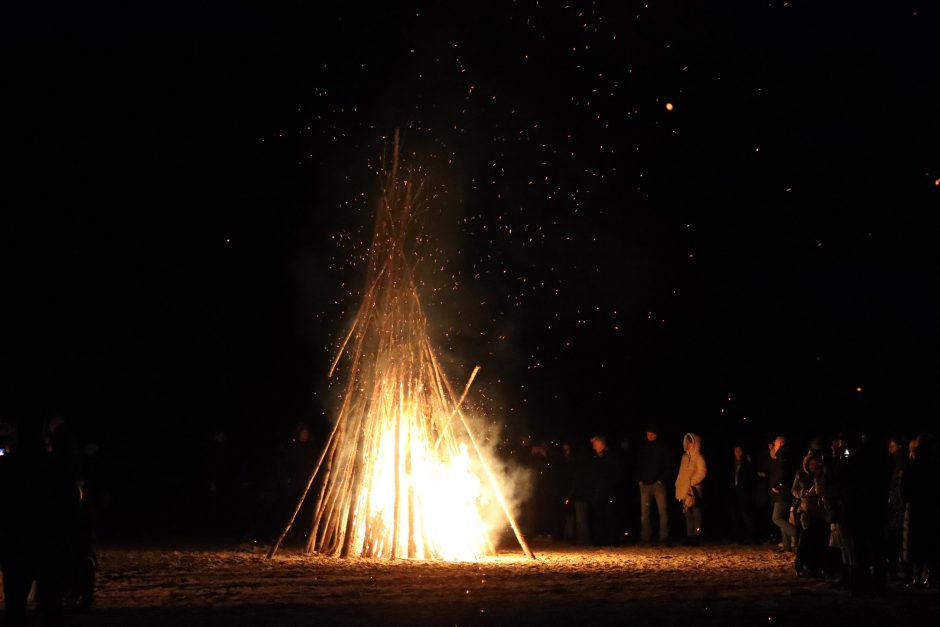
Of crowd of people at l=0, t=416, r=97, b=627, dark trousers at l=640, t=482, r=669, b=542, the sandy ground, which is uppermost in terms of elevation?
dark trousers at l=640, t=482, r=669, b=542

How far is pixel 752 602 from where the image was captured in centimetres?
1088

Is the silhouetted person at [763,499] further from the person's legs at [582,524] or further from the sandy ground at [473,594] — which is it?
the sandy ground at [473,594]

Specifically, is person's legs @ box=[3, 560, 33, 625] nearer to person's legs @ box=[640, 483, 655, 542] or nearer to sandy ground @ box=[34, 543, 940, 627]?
sandy ground @ box=[34, 543, 940, 627]

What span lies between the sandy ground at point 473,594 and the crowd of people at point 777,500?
583 millimetres

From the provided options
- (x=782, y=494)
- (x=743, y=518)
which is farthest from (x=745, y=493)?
(x=782, y=494)

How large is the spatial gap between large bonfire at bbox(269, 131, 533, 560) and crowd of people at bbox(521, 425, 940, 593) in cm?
346

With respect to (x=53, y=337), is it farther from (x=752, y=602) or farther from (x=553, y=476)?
(x=752, y=602)

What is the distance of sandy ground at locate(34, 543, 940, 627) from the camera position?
9.80 metres

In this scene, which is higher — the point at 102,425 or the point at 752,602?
the point at 102,425

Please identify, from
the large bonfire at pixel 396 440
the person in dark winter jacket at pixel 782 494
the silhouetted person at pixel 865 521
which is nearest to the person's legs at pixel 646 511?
the person in dark winter jacket at pixel 782 494

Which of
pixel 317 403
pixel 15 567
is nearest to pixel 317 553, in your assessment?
pixel 15 567

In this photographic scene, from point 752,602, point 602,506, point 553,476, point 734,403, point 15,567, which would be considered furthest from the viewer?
point 734,403

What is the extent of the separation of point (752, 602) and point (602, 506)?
24.7 ft

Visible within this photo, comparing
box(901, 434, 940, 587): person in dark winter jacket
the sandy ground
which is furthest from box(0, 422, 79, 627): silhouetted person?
box(901, 434, 940, 587): person in dark winter jacket
